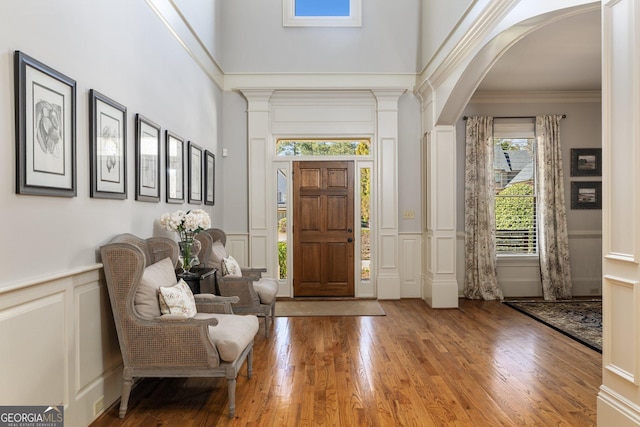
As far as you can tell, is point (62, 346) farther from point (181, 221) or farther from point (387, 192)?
point (387, 192)

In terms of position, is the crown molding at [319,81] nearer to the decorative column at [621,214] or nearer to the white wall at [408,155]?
the white wall at [408,155]

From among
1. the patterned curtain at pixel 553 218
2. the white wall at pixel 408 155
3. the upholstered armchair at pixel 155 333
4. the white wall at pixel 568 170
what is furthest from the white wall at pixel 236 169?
the patterned curtain at pixel 553 218

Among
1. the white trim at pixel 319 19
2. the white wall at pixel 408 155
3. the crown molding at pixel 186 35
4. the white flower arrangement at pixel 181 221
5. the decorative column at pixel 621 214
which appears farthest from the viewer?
the white wall at pixel 408 155

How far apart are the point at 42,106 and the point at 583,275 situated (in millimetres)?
6957

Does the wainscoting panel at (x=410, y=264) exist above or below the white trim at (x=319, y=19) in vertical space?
below

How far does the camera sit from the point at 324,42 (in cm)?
632

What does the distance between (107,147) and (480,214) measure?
5.08 m

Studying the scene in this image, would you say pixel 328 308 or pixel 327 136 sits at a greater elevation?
pixel 327 136

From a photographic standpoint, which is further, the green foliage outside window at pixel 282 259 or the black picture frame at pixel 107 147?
the green foliage outside window at pixel 282 259

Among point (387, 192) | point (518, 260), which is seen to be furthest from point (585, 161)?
point (387, 192)

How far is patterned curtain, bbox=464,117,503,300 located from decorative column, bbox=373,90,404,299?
41.1 inches

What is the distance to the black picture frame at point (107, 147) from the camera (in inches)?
105

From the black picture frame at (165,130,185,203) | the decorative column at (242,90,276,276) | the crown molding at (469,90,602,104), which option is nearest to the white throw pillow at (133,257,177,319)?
the black picture frame at (165,130,185,203)

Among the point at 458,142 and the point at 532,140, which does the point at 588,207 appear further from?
the point at 458,142
